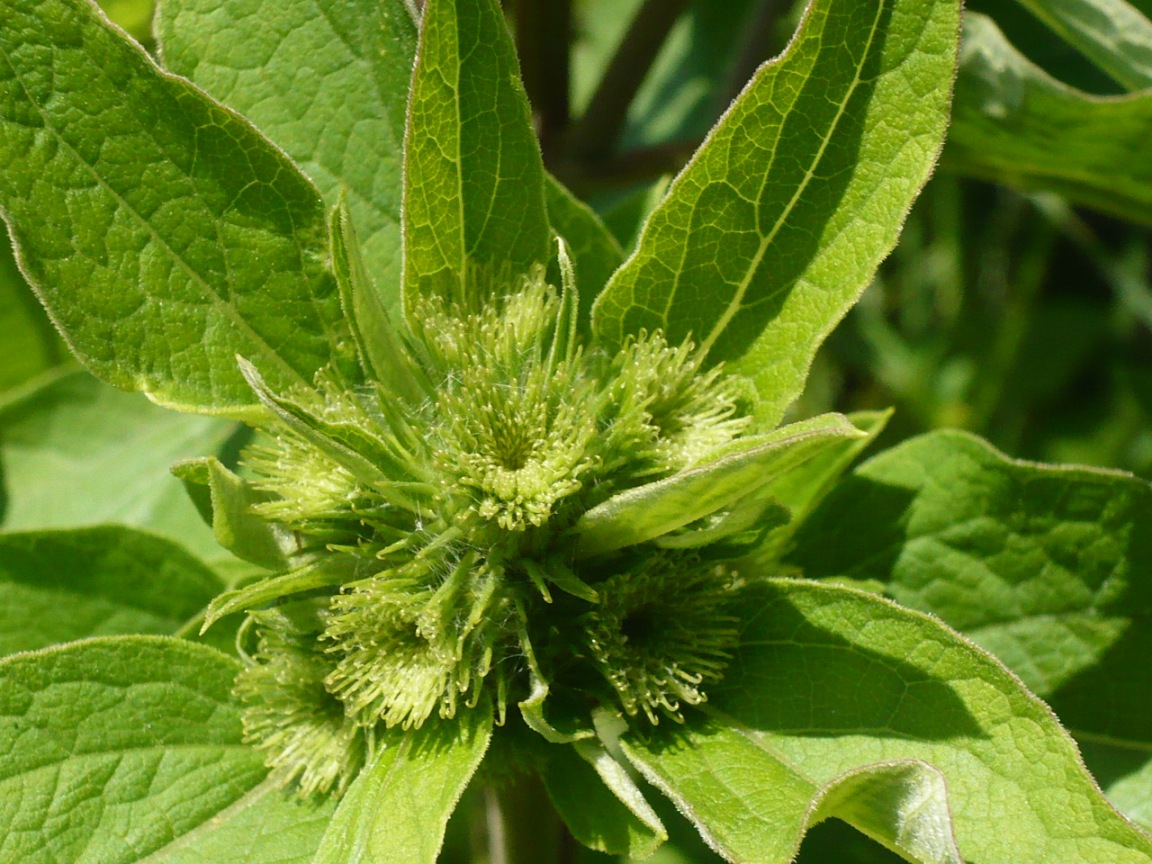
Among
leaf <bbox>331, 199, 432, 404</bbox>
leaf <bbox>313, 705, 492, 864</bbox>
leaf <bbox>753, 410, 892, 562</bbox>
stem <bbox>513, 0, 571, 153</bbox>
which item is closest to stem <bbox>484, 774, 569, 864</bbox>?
leaf <bbox>313, 705, 492, 864</bbox>

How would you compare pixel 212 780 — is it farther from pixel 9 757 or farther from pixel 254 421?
pixel 254 421

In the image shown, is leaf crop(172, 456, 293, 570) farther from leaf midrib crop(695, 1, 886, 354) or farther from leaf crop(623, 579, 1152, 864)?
leaf midrib crop(695, 1, 886, 354)

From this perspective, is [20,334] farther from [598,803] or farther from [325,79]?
[598,803]

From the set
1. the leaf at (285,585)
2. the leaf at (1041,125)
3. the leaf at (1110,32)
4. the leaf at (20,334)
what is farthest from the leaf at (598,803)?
the leaf at (20,334)

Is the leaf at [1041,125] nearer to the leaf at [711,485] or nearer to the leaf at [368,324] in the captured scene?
the leaf at [711,485]

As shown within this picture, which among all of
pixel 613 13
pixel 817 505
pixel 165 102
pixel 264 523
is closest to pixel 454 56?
pixel 165 102

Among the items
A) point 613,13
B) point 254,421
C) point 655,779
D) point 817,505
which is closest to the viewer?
point 655,779
